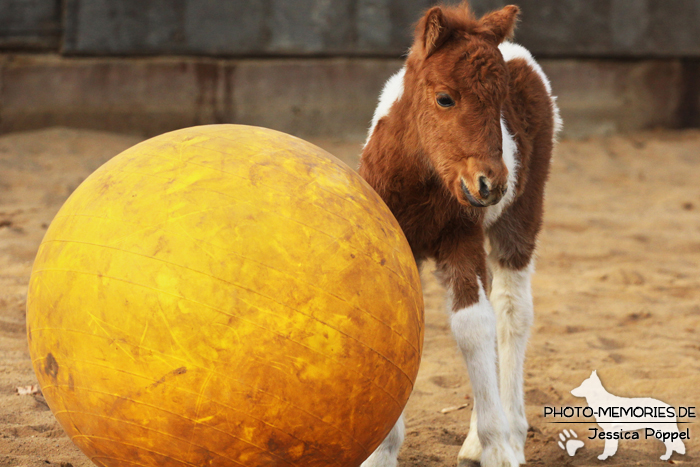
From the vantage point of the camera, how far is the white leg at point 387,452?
304 centimetres

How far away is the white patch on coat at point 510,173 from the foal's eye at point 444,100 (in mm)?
487

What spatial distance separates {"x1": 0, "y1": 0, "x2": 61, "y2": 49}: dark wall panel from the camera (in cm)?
793

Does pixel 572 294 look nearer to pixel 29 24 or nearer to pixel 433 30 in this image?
pixel 433 30

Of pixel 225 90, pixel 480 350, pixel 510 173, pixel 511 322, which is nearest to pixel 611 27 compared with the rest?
pixel 225 90

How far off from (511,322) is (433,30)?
5.26ft

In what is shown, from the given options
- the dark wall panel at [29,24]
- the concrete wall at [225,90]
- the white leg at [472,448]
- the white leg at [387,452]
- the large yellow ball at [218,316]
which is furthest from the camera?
the concrete wall at [225,90]

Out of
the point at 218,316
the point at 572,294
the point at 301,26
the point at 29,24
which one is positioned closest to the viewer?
the point at 218,316

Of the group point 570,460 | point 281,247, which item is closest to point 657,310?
point 570,460

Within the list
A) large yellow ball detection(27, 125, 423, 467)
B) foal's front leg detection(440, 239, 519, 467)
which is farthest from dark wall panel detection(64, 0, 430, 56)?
large yellow ball detection(27, 125, 423, 467)

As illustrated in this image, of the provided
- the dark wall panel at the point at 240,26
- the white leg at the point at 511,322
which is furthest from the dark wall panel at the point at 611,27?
the white leg at the point at 511,322

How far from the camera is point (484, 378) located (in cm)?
304

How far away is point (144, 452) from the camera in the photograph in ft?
7.10

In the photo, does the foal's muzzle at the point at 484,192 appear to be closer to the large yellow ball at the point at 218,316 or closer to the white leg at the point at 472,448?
the large yellow ball at the point at 218,316

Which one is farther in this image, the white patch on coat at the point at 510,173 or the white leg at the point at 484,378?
the white patch on coat at the point at 510,173
